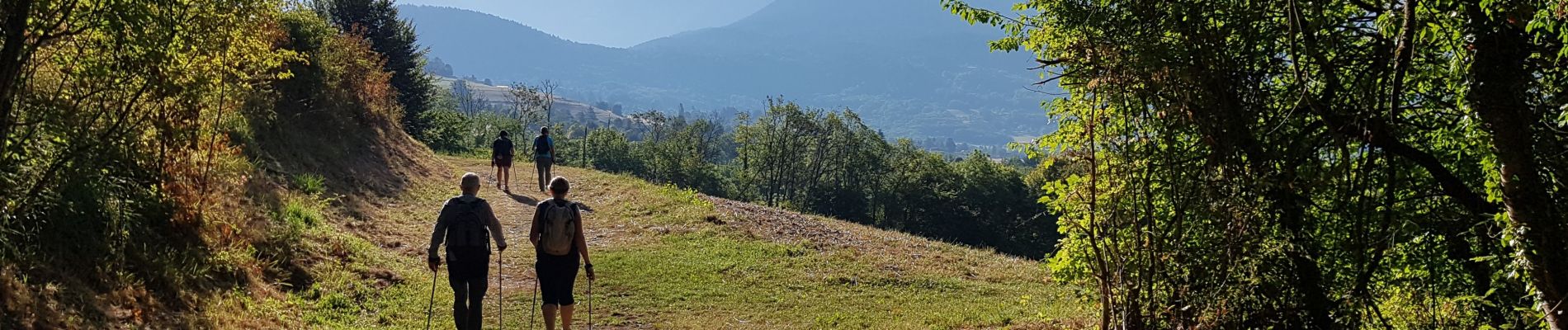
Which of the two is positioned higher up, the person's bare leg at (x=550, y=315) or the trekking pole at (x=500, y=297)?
the person's bare leg at (x=550, y=315)

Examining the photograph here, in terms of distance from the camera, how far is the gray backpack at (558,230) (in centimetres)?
745

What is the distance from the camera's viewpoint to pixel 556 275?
7.61 meters

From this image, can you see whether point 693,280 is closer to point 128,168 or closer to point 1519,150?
point 128,168

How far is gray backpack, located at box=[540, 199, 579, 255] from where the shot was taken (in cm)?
745

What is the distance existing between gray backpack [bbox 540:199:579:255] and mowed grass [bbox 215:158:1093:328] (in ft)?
6.97

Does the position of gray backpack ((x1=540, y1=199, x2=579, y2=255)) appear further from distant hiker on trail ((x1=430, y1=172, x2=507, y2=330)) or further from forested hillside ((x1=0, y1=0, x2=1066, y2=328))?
forested hillside ((x1=0, y1=0, x2=1066, y2=328))

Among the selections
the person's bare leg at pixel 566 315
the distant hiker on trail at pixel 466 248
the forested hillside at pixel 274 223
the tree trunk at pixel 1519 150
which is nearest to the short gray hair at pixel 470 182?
the distant hiker on trail at pixel 466 248

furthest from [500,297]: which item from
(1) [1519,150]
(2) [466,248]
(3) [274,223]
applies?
(1) [1519,150]

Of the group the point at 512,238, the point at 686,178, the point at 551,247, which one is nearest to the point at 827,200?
the point at 686,178

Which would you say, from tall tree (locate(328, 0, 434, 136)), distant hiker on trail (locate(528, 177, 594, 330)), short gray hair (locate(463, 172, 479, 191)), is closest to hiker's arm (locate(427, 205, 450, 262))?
short gray hair (locate(463, 172, 479, 191))

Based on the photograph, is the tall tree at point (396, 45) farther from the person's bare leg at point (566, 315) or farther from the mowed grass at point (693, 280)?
the person's bare leg at point (566, 315)

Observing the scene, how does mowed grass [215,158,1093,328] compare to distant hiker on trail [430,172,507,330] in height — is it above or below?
below

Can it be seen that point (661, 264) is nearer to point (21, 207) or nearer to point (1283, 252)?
point (21, 207)

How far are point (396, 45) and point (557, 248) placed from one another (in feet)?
127
